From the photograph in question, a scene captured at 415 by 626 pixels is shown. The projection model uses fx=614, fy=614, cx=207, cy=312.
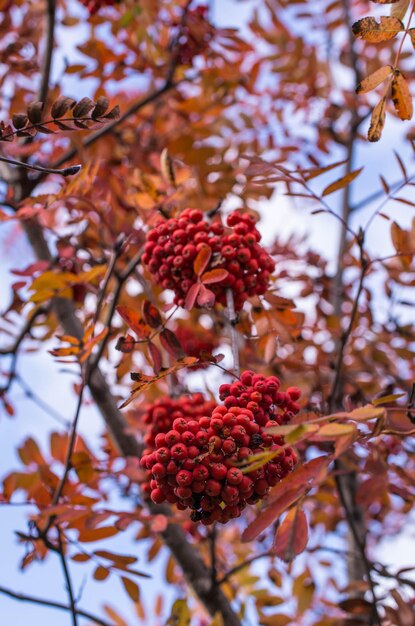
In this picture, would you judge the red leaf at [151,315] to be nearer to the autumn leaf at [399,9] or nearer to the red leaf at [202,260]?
the red leaf at [202,260]

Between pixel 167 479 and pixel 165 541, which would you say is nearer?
pixel 167 479

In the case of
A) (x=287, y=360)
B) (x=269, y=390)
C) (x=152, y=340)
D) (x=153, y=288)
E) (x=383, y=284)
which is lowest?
(x=269, y=390)

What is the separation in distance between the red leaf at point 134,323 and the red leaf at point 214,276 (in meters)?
0.21

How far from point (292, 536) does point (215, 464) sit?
0.19 metres

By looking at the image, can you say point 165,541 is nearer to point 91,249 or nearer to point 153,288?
point 153,288

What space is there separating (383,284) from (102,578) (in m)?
1.63

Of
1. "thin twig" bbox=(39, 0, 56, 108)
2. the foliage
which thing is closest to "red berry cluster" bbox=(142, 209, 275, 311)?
the foliage

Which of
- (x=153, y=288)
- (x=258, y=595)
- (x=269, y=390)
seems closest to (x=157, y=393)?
(x=153, y=288)

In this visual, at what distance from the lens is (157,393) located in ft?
8.15

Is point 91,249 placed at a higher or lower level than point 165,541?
higher

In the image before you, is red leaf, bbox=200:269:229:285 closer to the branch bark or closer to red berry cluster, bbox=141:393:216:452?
red berry cluster, bbox=141:393:216:452

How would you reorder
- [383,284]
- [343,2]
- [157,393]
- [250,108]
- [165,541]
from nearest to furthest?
[165,541], [157,393], [383,284], [343,2], [250,108]

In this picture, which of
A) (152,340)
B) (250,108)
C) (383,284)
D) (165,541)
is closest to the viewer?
(152,340)

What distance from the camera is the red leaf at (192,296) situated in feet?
4.63
